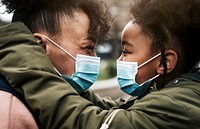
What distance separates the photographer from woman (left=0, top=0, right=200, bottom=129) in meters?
2.26

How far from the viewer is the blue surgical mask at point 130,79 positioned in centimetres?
286

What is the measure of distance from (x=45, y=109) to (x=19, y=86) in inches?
7.3

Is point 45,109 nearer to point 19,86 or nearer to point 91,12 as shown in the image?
point 19,86

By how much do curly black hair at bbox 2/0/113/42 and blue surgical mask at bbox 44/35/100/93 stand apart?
137 mm

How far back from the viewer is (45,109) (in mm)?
2229

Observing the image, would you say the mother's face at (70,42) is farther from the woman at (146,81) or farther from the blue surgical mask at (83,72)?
the woman at (146,81)

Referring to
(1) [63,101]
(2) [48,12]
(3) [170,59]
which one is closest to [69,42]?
(2) [48,12]

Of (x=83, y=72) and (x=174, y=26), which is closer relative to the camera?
(x=174, y=26)

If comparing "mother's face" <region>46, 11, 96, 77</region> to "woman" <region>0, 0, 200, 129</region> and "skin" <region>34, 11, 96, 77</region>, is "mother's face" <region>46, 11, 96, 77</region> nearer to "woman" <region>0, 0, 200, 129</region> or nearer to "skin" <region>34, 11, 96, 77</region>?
"skin" <region>34, 11, 96, 77</region>

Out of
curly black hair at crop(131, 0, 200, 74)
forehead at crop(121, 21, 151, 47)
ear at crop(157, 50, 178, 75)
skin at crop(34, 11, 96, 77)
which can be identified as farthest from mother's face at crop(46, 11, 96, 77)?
ear at crop(157, 50, 178, 75)

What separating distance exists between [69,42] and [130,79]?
0.50 m

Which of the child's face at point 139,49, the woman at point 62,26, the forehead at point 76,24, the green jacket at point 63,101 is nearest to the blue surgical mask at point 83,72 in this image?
the woman at point 62,26

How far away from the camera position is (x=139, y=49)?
2865mm

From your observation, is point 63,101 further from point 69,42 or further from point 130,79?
point 130,79
